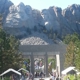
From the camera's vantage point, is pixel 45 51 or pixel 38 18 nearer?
pixel 45 51

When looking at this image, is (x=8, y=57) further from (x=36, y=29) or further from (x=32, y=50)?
(x=36, y=29)

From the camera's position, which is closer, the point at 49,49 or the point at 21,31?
the point at 49,49

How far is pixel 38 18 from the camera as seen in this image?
131 metres

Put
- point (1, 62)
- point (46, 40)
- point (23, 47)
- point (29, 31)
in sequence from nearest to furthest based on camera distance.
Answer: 1. point (1, 62)
2. point (23, 47)
3. point (46, 40)
4. point (29, 31)

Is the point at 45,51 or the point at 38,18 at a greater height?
the point at 38,18

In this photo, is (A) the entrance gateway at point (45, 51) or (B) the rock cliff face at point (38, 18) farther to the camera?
(B) the rock cliff face at point (38, 18)

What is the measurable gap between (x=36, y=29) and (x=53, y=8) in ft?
66.2

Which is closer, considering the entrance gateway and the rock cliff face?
the entrance gateway

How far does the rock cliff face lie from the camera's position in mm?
118206

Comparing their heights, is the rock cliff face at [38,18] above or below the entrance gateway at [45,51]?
above

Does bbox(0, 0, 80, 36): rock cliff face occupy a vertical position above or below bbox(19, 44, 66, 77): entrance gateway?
above

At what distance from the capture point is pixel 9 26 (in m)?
117

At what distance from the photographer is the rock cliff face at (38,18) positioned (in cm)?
11821

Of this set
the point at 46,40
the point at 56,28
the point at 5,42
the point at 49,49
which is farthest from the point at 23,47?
the point at 56,28
